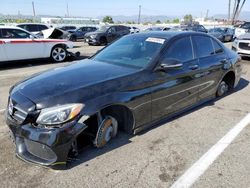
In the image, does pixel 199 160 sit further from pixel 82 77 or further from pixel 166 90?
pixel 82 77

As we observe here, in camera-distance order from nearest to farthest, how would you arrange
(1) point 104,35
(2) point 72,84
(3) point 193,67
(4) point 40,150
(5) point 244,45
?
1. (4) point 40,150
2. (2) point 72,84
3. (3) point 193,67
4. (5) point 244,45
5. (1) point 104,35

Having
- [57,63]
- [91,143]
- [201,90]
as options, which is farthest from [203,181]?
[57,63]

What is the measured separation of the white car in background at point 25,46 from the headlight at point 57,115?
8.12 metres

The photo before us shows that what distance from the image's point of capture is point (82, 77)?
3.69m

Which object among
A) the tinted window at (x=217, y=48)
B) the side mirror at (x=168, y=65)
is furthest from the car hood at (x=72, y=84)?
the tinted window at (x=217, y=48)

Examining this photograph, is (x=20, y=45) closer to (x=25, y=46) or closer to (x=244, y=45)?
(x=25, y=46)

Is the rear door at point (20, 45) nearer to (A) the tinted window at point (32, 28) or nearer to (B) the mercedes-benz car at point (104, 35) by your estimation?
(A) the tinted window at point (32, 28)

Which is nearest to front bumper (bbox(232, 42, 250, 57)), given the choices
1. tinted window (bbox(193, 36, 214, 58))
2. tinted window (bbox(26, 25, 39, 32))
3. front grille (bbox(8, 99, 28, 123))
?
tinted window (bbox(193, 36, 214, 58))

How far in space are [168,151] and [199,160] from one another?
0.43m

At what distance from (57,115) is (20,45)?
8.42 m

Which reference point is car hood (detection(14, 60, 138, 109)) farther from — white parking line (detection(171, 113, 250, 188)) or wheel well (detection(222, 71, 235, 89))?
wheel well (detection(222, 71, 235, 89))

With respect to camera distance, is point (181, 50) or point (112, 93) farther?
point (181, 50)

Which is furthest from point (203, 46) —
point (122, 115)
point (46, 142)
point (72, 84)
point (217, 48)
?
point (46, 142)

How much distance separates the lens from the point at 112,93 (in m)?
3.46
